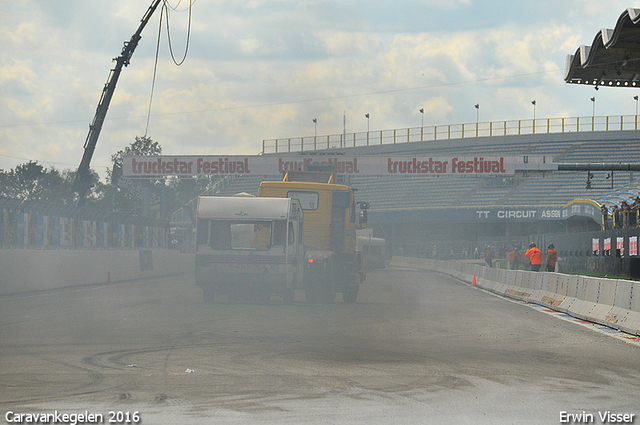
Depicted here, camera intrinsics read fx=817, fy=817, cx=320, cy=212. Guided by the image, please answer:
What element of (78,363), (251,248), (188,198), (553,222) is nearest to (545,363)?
(78,363)

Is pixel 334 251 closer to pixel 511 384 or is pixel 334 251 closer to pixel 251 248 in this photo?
pixel 251 248

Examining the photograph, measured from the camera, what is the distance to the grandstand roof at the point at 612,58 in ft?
49.8

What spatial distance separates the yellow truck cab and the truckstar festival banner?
83.2ft

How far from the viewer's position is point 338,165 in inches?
1913

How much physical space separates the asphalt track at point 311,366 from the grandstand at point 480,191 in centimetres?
5072

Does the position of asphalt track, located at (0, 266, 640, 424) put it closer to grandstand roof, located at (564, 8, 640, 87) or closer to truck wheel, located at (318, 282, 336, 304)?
truck wheel, located at (318, 282, 336, 304)

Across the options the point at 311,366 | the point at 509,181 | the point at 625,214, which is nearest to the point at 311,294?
the point at 311,366

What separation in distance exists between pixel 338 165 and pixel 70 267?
24.0 meters

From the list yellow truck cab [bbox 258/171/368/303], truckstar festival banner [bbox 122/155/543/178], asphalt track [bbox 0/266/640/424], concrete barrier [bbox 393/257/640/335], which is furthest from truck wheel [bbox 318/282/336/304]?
truckstar festival banner [bbox 122/155/543/178]

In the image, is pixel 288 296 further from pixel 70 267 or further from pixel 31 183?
pixel 31 183

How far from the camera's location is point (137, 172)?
1996 inches

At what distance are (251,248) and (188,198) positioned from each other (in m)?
113

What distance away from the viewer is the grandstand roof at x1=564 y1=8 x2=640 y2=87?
49.8 feet

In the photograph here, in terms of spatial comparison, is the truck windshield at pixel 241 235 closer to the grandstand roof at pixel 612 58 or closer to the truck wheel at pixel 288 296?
the truck wheel at pixel 288 296
